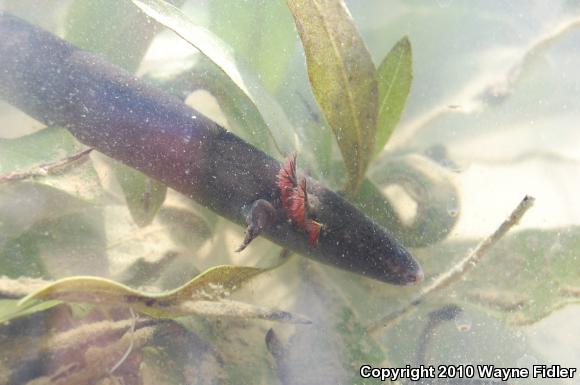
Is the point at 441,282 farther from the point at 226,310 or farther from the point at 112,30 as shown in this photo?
the point at 112,30

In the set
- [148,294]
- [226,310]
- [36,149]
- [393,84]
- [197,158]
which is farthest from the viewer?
[393,84]

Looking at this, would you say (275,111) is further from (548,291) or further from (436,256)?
(548,291)

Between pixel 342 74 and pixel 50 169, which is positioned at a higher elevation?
pixel 342 74

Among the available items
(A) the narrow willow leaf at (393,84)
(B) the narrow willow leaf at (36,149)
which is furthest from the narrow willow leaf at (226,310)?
(A) the narrow willow leaf at (393,84)

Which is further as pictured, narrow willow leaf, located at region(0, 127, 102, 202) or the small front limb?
narrow willow leaf, located at region(0, 127, 102, 202)

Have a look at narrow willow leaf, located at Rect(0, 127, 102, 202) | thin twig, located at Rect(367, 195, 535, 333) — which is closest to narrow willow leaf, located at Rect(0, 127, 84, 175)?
narrow willow leaf, located at Rect(0, 127, 102, 202)

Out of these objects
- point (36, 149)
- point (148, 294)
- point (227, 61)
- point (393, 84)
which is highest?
point (393, 84)

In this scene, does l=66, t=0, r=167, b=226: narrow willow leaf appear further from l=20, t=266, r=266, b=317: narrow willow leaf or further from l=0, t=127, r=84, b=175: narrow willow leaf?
l=20, t=266, r=266, b=317: narrow willow leaf

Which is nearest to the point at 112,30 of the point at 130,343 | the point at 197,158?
the point at 197,158
